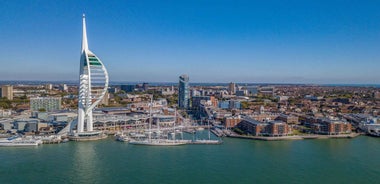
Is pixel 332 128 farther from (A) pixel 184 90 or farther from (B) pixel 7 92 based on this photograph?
(B) pixel 7 92

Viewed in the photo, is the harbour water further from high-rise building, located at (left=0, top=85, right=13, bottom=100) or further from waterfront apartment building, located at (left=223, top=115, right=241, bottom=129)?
high-rise building, located at (left=0, top=85, right=13, bottom=100)

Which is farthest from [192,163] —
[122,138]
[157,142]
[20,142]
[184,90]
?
[184,90]

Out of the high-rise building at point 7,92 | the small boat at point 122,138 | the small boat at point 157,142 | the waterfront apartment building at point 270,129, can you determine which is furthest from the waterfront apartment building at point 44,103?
the waterfront apartment building at point 270,129

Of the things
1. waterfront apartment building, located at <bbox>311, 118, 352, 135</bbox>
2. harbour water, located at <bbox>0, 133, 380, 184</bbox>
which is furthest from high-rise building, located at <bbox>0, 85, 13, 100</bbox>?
waterfront apartment building, located at <bbox>311, 118, 352, 135</bbox>

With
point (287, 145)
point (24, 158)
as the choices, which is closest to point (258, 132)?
point (287, 145)

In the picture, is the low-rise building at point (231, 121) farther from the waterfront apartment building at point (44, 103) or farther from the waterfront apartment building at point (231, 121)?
the waterfront apartment building at point (44, 103)

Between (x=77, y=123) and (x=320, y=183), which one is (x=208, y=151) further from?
(x=77, y=123)
